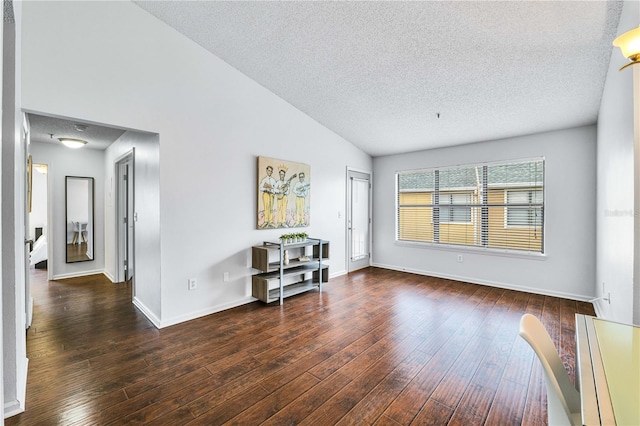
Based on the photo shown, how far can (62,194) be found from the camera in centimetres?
514

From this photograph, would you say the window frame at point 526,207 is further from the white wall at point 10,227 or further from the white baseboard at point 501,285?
the white wall at point 10,227

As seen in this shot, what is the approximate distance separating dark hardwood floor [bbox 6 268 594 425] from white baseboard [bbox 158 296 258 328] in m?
0.09

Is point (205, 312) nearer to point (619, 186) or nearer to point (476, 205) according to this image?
point (619, 186)

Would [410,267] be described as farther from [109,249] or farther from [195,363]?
[109,249]

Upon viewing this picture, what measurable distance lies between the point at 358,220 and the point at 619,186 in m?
3.91

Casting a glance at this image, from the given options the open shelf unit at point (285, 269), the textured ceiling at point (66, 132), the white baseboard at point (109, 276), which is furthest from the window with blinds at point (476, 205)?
the white baseboard at point (109, 276)

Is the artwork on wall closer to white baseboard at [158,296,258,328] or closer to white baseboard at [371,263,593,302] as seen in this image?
white baseboard at [158,296,258,328]

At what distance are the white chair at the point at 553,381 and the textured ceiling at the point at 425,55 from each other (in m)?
2.31

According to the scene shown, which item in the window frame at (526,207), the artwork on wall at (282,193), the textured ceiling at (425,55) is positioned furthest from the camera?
the window frame at (526,207)

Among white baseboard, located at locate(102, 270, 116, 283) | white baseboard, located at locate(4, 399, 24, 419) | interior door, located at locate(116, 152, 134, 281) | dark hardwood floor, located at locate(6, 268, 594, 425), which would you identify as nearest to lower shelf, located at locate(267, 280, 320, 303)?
dark hardwood floor, located at locate(6, 268, 594, 425)

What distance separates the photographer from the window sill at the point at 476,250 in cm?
435

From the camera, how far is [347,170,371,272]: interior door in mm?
5652

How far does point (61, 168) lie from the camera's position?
5.11 metres

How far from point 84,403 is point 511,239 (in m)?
5.27
